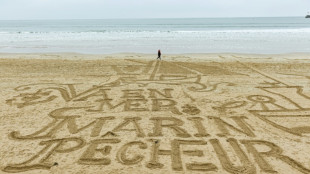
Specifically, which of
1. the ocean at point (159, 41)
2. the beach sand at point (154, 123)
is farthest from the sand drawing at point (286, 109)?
the ocean at point (159, 41)

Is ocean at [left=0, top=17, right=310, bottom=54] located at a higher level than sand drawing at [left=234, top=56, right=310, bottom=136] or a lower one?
higher

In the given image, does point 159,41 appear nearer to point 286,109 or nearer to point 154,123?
point 286,109

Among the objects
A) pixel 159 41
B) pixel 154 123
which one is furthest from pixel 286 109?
pixel 159 41

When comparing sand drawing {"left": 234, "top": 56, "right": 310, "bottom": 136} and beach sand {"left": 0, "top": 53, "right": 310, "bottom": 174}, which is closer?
beach sand {"left": 0, "top": 53, "right": 310, "bottom": 174}

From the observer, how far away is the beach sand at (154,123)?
4.77 meters

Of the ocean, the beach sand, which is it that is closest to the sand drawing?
the beach sand

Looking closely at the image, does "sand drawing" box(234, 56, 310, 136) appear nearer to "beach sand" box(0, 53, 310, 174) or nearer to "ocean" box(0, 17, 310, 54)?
"beach sand" box(0, 53, 310, 174)

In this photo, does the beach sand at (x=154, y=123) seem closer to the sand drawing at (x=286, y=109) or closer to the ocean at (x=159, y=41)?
the sand drawing at (x=286, y=109)

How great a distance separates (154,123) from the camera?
21.2 feet

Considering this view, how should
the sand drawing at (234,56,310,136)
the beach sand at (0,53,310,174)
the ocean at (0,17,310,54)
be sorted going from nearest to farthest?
the beach sand at (0,53,310,174), the sand drawing at (234,56,310,136), the ocean at (0,17,310,54)

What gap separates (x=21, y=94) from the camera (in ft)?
28.9

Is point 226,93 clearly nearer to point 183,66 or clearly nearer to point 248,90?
point 248,90

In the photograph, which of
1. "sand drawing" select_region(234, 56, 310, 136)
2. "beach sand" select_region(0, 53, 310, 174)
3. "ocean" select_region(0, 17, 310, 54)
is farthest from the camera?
"ocean" select_region(0, 17, 310, 54)

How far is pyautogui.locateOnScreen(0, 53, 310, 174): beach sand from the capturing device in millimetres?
4773
